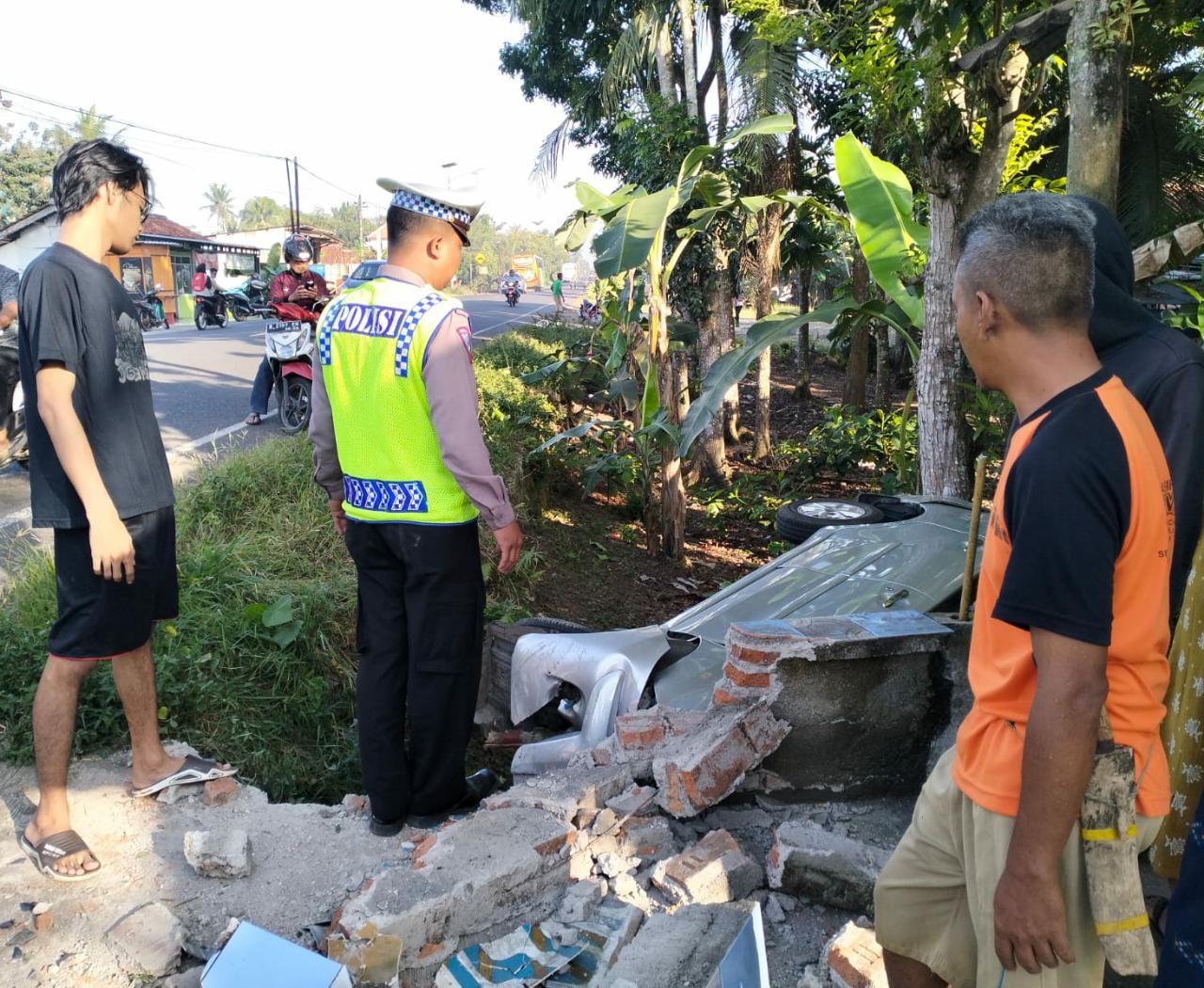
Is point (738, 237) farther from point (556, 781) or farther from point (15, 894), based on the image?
point (15, 894)

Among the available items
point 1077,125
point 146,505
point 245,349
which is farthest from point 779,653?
point 245,349

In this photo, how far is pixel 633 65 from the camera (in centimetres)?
1213

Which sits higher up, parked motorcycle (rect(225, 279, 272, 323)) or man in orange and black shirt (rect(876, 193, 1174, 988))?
parked motorcycle (rect(225, 279, 272, 323))

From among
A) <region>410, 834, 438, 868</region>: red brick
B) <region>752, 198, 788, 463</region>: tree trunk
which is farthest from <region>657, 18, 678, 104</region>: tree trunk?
<region>410, 834, 438, 868</region>: red brick

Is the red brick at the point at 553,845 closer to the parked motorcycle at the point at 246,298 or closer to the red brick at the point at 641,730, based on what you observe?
the red brick at the point at 641,730

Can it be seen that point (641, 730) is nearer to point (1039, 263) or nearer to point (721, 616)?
point (721, 616)

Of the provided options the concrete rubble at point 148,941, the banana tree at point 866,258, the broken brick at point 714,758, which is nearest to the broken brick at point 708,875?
the broken brick at point 714,758

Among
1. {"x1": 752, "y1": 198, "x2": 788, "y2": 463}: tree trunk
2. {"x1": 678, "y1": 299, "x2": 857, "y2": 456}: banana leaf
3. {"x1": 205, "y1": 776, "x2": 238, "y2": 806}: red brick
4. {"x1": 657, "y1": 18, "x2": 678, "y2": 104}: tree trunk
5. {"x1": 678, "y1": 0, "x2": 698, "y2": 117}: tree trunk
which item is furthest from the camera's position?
{"x1": 657, "y1": 18, "x2": 678, "y2": 104}: tree trunk

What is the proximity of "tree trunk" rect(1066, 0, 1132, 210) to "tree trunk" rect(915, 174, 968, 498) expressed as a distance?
1.56 m

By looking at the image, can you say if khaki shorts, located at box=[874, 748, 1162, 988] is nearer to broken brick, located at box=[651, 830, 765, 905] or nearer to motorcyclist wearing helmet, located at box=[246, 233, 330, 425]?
broken brick, located at box=[651, 830, 765, 905]

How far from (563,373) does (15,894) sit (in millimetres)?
7921

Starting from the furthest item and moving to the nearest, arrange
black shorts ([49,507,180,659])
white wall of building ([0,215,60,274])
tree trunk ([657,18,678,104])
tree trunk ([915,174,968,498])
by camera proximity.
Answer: white wall of building ([0,215,60,274]) < tree trunk ([657,18,678,104]) < tree trunk ([915,174,968,498]) < black shorts ([49,507,180,659])

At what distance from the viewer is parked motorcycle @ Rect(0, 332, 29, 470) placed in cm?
654

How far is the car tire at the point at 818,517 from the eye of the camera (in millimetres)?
4301
